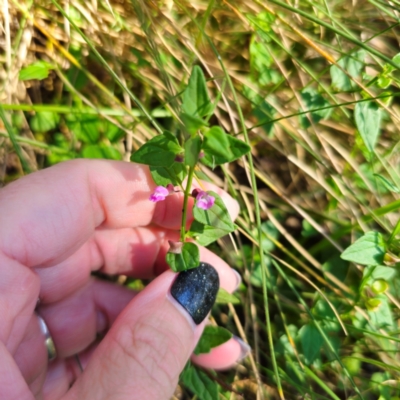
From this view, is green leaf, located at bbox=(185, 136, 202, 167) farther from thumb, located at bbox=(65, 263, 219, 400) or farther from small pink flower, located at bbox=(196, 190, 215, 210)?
thumb, located at bbox=(65, 263, 219, 400)

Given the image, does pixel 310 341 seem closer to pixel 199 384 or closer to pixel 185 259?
pixel 199 384

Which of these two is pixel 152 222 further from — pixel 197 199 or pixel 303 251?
pixel 303 251

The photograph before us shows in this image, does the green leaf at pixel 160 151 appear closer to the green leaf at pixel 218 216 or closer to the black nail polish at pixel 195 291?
the green leaf at pixel 218 216

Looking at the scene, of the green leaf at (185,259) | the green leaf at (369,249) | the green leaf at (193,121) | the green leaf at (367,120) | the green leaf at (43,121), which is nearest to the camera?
the green leaf at (193,121)

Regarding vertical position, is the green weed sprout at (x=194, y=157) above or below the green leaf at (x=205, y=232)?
above

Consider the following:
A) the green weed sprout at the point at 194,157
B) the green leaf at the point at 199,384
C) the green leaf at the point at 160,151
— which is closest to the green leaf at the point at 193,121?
the green weed sprout at the point at 194,157

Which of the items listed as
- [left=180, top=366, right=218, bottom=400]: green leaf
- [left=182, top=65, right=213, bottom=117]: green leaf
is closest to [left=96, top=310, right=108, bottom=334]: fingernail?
[left=180, top=366, right=218, bottom=400]: green leaf

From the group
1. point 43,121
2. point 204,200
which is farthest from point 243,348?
point 43,121
